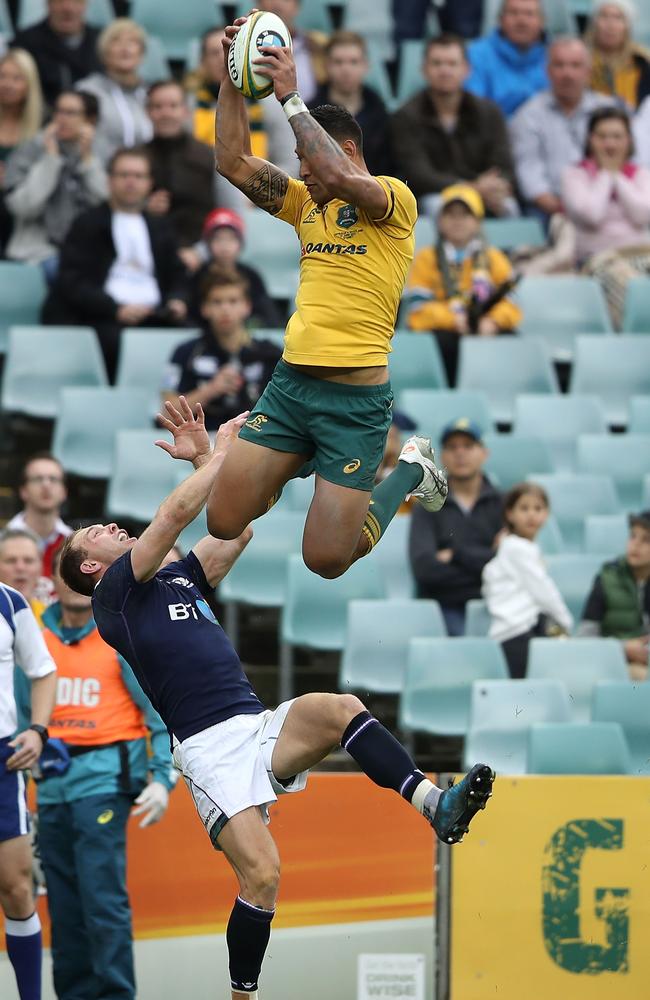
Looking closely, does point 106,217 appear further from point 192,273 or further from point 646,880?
point 646,880

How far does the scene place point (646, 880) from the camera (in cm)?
807

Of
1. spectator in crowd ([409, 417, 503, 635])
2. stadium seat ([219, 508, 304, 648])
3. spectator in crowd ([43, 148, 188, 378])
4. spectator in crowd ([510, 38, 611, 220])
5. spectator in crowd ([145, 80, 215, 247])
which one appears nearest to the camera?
spectator in crowd ([409, 417, 503, 635])

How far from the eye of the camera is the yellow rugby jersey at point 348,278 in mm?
6664

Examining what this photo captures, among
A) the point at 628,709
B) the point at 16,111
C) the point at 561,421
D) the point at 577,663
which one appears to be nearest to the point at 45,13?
the point at 16,111

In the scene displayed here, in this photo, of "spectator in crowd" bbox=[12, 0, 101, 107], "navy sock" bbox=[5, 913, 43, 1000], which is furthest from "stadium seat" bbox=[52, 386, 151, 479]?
"navy sock" bbox=[5, 913, 43, 1000]

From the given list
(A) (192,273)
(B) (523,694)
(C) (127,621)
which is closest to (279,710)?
(C) (127,621)

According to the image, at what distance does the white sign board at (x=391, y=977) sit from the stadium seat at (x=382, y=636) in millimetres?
1855

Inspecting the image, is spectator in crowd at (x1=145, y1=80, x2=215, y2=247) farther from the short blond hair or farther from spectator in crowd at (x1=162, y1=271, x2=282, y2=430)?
spectator in crowd at (x1=162, y1=271, x2=282, y2=430)

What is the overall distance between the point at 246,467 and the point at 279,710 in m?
0.92

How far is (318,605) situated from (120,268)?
289 centimetres

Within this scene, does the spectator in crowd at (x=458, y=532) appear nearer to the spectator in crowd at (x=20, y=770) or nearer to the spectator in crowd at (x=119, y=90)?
the spectator in crowd at (x=20, y=770)

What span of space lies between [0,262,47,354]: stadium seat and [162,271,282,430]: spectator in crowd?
149 cm

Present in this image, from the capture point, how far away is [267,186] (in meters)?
6.90

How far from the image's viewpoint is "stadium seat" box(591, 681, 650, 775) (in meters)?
8.93
